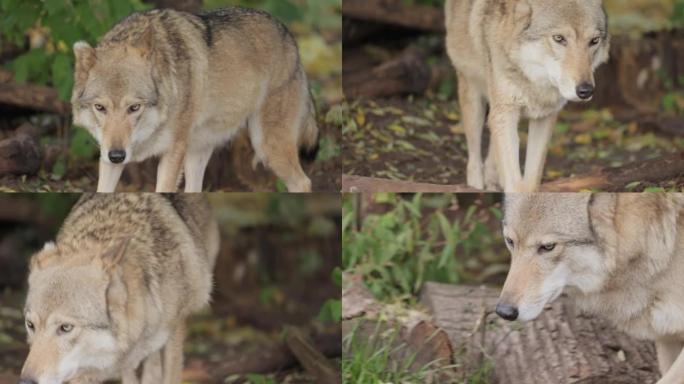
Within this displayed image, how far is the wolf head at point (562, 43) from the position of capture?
5238 millimetres

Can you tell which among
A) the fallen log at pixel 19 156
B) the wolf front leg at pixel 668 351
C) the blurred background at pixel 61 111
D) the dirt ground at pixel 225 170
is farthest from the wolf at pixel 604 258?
the fallen log at pixel 19 156

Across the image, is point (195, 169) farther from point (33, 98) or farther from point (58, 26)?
point (33, 98)

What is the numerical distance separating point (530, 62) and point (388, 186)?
1.01 m

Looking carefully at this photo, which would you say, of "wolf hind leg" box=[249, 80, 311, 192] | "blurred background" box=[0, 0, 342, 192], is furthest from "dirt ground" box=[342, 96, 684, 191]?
"wolf hind leg" box=[249, 80, 311, 192]

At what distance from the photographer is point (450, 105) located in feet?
27.0

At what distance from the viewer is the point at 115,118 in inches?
200

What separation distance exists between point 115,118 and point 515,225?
2026 mm

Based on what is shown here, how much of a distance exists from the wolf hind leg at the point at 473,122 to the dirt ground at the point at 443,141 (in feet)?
1.07

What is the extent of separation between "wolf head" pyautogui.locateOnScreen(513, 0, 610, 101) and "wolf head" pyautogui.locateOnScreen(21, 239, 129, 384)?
2333mm

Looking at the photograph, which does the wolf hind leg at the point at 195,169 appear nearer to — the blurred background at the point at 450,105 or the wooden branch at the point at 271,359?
the blurred background at the point at 450,105

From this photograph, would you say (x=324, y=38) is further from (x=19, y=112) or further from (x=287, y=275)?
(x=19, y=112)

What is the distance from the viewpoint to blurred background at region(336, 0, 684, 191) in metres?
6.96

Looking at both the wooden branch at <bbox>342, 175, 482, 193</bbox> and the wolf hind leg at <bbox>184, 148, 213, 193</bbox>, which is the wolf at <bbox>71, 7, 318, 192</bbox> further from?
the wooden branch at <bbox>342, 175, 482, 193</bbox>

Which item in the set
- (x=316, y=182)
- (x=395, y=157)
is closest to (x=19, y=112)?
(x=316, y=182)
